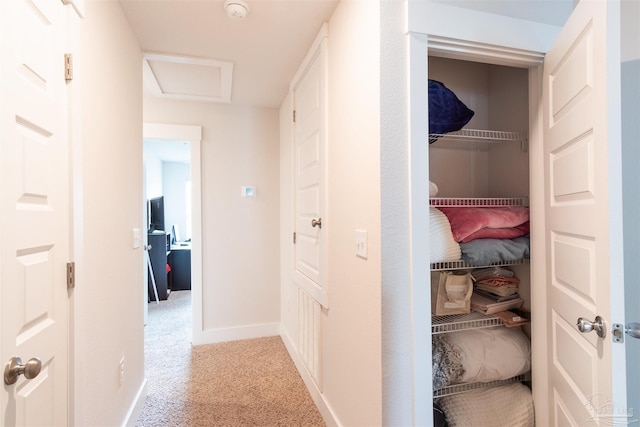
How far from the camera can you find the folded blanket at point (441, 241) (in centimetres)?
141

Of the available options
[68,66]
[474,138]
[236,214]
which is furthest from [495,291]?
[236,214]

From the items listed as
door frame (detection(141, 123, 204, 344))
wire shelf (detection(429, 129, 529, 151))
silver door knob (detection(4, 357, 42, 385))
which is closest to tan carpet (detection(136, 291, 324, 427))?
door frame (detection(141, 123, 204, 344))

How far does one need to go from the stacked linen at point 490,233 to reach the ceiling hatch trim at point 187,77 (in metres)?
1.94

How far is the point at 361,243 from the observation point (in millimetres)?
1346

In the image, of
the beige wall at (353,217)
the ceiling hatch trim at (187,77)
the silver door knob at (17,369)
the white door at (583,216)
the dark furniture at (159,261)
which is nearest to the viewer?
the silver door knob at (17,369)

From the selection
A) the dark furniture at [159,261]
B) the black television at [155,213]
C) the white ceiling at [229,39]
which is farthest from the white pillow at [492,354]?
the black television at [155,213]

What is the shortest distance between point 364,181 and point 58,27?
1.26 metres

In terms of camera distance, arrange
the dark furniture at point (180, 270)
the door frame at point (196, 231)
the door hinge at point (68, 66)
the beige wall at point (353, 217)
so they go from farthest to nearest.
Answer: the dark furniture at point (180, 270), the door frame at point (196, 231), the beige wall at point (353, 217), the door hinge at point (68, 66)

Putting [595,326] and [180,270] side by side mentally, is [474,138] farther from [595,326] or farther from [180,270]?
[180,270]

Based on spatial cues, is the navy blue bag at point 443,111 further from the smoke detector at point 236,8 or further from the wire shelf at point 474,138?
the smoke detector at point 236,8

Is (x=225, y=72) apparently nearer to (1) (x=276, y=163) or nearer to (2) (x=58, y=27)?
(1) (x=276, y=163)

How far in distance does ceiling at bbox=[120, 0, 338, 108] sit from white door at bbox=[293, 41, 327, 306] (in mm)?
205

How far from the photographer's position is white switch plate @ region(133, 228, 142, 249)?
185 cm

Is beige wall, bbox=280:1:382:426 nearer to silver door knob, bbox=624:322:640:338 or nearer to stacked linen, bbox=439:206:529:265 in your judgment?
stacked linen, bbox=439:206:529:265
